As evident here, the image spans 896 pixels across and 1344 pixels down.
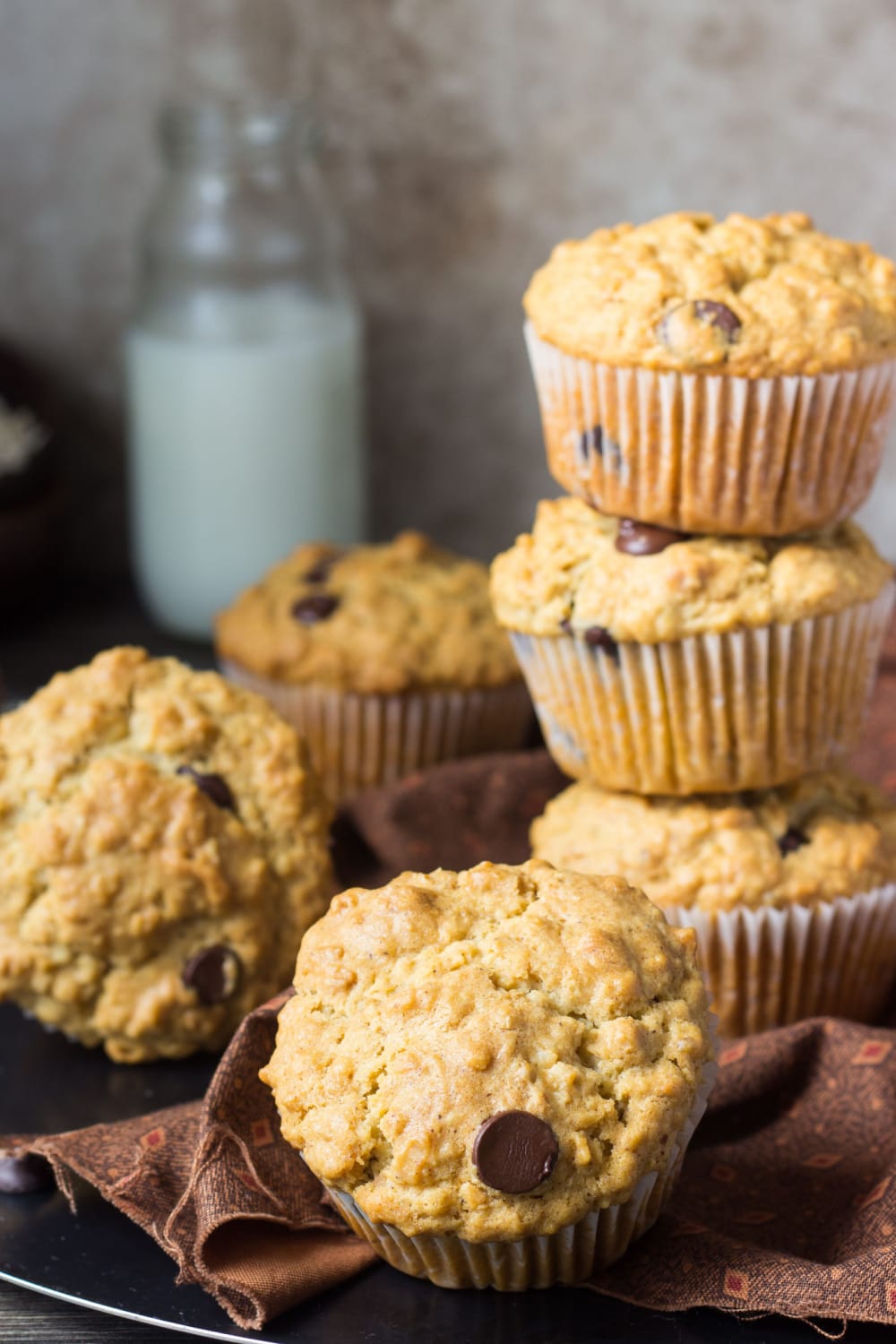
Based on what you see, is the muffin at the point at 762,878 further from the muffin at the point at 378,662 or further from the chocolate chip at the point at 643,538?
the muffin at the point at 378,662

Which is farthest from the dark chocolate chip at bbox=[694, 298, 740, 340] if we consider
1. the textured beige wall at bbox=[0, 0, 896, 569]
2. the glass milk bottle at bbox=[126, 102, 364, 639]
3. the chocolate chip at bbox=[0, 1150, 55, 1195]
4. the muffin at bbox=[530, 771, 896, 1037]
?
the textured beige wall at bbox=[0, 0, 896, 569]

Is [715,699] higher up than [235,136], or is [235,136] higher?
[235,136]

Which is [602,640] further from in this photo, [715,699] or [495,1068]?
[495,1068]

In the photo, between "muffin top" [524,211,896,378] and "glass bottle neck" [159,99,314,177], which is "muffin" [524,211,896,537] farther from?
"glass bottle neck" [159,99,314,177]

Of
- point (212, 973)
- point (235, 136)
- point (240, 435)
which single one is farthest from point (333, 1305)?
point (235, 136)

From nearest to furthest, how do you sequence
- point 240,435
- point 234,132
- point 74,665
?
point 234,132 < point 240,435 < point 74,665
